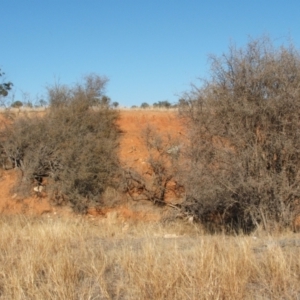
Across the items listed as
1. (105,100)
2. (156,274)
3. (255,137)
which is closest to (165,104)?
(105,100)

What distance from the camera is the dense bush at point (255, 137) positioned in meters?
11.2

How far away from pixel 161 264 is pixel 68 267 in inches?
45.9

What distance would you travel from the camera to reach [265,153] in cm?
1149

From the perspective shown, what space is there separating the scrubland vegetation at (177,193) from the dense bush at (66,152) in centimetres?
5

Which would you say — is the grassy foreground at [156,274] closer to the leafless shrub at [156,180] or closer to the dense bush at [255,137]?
the dense bush at [255,137]

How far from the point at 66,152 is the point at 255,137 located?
923 cm

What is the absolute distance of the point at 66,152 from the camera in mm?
18188

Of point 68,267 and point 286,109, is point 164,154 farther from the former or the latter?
point 68,267

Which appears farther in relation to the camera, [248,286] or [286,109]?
[286,109]

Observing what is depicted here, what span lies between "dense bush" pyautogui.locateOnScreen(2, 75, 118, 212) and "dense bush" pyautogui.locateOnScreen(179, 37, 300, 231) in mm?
6739

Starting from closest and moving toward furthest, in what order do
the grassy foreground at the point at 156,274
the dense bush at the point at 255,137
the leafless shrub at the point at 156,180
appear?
the grassy foreground at the point at 156,274 → the dense bush at the point at 255,137 → the leafless shrub at the point at 156,180

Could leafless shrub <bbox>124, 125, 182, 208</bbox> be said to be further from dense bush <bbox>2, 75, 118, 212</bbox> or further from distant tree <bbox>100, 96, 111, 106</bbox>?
distant tree <bbox>100, 96, 111, 106</bbox>

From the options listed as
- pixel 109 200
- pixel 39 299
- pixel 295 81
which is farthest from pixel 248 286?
pixel 109 200

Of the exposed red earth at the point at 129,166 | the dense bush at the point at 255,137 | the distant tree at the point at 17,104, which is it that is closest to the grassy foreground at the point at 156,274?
the dense bush at the point at 255,137
